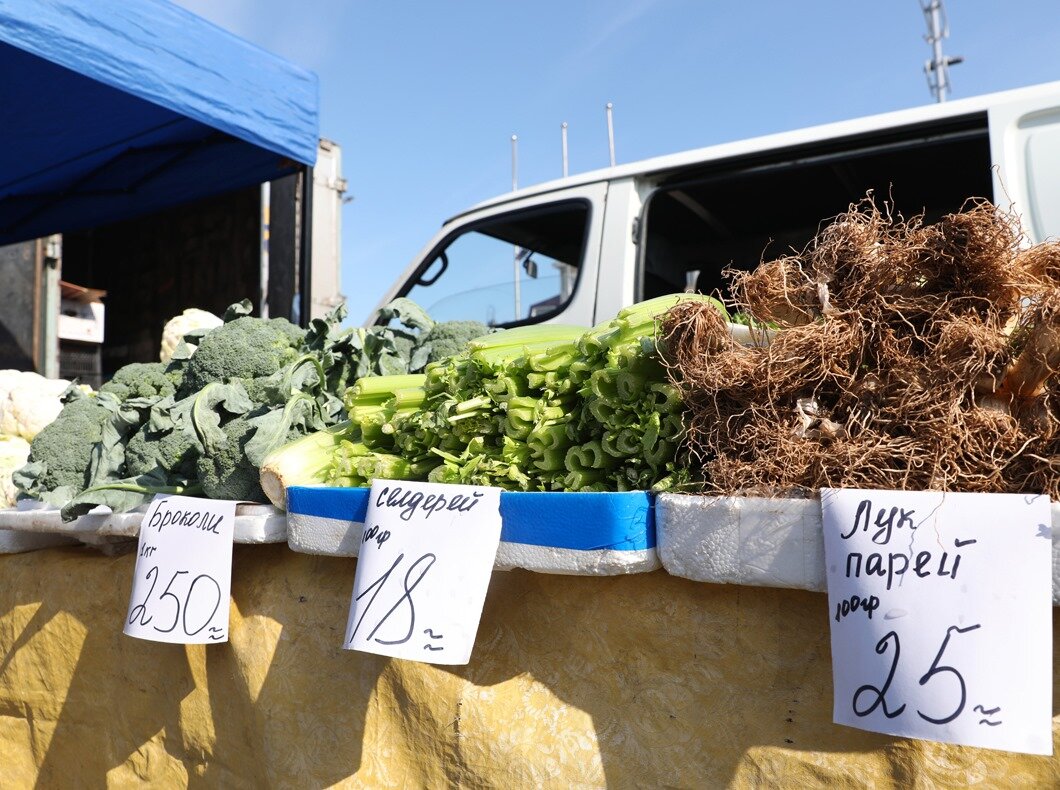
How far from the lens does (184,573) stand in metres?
1.71

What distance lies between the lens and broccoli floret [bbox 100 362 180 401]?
245 cm

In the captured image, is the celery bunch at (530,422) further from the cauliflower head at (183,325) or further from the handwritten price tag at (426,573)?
the cauliflower head at (183,325)

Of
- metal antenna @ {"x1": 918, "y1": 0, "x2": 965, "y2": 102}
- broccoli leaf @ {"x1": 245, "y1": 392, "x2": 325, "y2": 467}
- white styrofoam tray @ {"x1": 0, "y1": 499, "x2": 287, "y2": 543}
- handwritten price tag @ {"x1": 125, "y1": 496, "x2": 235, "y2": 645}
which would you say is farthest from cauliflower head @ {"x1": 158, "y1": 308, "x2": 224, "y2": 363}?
metal antenna @ {"x1": 918, "y1": 0, "x2": 965, "y2": 102}

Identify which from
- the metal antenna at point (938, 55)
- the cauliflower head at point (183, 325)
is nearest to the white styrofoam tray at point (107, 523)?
the cauliflower head at point (183, 325)

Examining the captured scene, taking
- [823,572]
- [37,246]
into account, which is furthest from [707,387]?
[37,246]

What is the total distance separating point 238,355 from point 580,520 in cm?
135

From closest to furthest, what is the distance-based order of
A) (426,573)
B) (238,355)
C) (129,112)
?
1. (426,573)
2. (238,355)
3. (129,112)

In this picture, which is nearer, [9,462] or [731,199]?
[9,462]

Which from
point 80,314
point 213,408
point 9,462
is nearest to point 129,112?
point 9,462

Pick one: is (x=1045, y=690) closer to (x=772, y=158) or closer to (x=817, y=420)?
(x=817, y=420)

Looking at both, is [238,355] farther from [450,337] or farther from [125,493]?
[450,337]

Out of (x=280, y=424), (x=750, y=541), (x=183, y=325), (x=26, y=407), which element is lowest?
(x=750, y=541)

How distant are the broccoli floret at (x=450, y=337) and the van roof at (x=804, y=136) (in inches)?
63.0

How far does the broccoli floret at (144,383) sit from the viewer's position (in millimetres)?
2447
